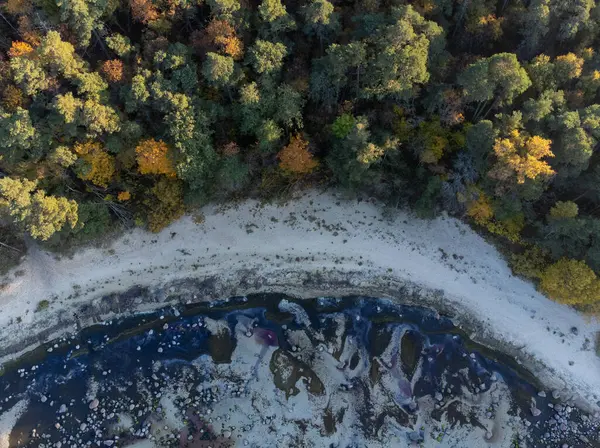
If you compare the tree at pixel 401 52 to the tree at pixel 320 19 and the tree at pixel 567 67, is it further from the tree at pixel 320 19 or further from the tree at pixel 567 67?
the tree at pixel 567 67

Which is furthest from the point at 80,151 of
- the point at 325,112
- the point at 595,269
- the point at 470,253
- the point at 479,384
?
the point at 595,269

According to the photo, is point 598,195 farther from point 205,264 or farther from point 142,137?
point 142,137

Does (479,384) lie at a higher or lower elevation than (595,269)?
lower

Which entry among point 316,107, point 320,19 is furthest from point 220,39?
point 316,107

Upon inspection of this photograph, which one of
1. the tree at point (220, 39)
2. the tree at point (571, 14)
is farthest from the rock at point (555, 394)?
the tree at point (220, 39)

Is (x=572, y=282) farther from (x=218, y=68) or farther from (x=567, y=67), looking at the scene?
(x=218, y=68)

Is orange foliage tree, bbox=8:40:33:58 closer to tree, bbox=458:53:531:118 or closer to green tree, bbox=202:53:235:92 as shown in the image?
green tree, bbox=202:53:235:92

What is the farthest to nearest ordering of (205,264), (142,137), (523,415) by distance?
(205,264)
(523,415)
(142,137)
